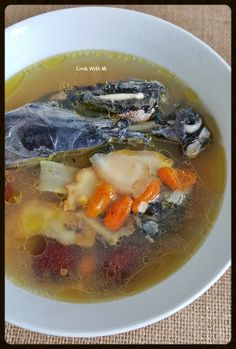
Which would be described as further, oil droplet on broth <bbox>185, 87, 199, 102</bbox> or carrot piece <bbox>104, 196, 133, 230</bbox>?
oil droplet on broth <bbox>185, 87, 199, 102</bbox>

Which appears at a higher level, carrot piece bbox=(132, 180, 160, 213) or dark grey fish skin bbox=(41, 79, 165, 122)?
dark grey fish skin bbox=(41, 79, 165, 122)

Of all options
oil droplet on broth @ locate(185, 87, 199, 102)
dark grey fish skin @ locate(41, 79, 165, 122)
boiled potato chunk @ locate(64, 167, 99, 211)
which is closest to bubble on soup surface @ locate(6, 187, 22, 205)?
boiled potato chunk @ locate(64, 167, 99, 211)

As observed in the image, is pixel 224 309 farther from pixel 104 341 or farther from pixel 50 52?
pixel 50 52

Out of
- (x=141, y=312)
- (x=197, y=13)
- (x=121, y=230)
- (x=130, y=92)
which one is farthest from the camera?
(x=197, y=13)

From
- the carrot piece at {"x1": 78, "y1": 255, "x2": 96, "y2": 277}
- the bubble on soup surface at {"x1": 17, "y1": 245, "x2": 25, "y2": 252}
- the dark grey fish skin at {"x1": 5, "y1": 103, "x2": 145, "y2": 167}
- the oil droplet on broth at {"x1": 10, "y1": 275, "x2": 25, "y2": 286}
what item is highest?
the dark grey fish skin at {"x1": 5, "y1": 103, "x2": 145, "y2": 167}

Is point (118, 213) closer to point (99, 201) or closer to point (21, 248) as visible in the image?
point (99, 201)

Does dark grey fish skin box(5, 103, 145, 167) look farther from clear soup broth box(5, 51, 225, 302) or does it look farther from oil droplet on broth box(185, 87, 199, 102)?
oil droplet on broth box(185, 87, 199, 102)

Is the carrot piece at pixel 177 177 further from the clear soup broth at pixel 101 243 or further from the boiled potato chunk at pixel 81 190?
the boiled potato chunk at pixel 81 190
